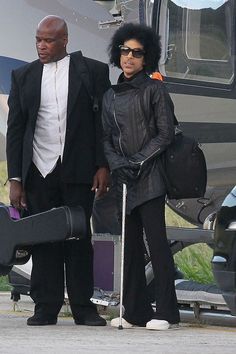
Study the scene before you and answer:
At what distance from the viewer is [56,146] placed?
29.9 ft

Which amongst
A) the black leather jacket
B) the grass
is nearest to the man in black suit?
the black leather jacket

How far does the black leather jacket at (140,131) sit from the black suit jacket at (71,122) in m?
0.21

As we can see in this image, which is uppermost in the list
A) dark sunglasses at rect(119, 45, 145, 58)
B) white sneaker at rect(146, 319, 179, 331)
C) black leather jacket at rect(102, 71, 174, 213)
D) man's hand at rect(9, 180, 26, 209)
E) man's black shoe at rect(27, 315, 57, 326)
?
dark sunglasses at rect(119, 45, 145, 58)

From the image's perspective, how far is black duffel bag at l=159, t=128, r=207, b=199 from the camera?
8844mm

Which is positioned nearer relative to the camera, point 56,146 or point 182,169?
point 182,169

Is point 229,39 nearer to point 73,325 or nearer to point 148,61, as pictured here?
point 148,61

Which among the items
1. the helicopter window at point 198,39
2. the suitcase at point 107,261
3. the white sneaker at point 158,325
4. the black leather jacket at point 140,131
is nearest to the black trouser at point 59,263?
the black leather jacket at point 140,131

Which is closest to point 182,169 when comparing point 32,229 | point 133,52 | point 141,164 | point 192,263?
point 141,164

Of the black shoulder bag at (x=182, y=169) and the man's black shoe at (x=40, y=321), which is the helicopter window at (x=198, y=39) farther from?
the man's black shoe at (x=40, y=321)

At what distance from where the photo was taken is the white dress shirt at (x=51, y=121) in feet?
29.9

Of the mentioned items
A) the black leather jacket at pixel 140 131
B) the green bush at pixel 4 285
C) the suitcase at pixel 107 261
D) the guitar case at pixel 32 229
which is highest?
the black leather jacket at pixel 140 131

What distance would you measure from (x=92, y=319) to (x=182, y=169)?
1.21 m

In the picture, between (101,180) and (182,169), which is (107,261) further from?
(182,169)

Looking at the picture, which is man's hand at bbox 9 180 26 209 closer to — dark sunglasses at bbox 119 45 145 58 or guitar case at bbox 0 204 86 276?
guitar case at bbox 0 204 86 276
